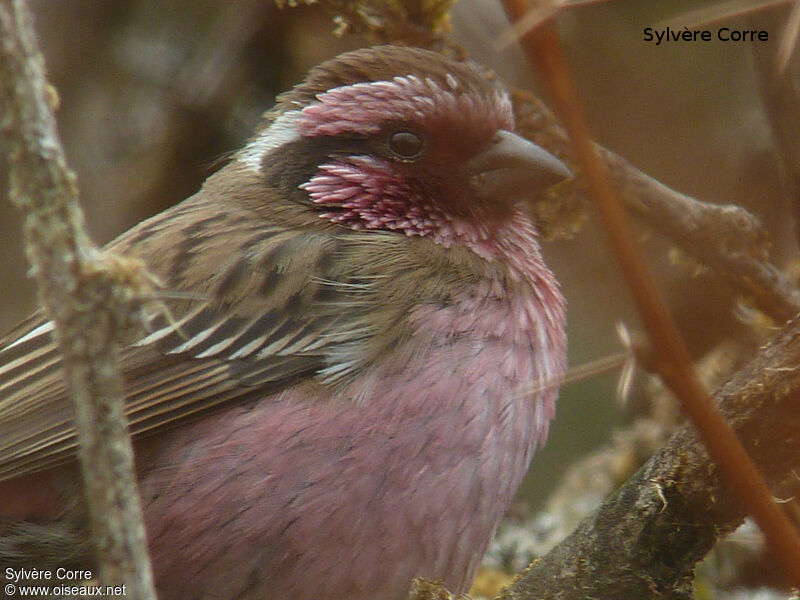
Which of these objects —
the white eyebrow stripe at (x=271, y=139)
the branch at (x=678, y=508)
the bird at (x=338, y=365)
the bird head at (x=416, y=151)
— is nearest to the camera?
the branch at (x=678, y=508)

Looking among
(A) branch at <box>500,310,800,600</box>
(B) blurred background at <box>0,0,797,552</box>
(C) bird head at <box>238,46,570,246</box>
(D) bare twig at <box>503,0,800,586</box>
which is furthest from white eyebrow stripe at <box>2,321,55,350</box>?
(D) bare twig at <box>503,0,800,586</box>

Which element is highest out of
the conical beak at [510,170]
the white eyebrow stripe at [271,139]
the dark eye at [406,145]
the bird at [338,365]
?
the white eyebrow stripe at [271,139]

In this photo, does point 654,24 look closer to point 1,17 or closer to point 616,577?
point 616,577

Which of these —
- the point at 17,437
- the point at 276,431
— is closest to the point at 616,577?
the point at 276,431

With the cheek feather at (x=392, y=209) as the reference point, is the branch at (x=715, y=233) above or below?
below

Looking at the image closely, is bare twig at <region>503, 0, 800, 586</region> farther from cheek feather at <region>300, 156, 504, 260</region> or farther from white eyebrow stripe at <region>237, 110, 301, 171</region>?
white eyebrow stripe at <region>237, 110, 301, 171</region>

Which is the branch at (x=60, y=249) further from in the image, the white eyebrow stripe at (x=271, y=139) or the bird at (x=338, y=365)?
the white eyebrow stripe at (x=271, y=139)

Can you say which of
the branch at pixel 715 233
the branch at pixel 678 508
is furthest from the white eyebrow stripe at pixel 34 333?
the branch at pixel 715 233
